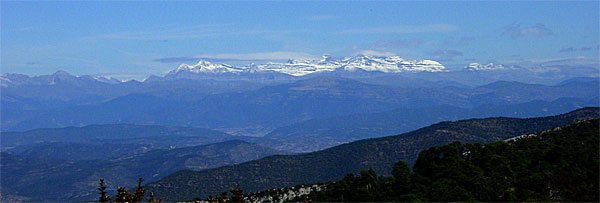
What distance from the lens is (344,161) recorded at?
15788 centimetres

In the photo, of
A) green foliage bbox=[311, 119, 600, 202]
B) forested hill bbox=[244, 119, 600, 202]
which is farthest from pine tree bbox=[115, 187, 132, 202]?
green foliage bbox=[311, 119, 600, 202]

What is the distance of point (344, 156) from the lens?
162875 millimetres

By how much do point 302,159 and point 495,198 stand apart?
4906 inches

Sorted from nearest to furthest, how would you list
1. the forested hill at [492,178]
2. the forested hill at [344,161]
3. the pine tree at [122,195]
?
1. the pine tree at [122,195]
2. the forested hill at [492,178]
3. the forested hill at [344,161]

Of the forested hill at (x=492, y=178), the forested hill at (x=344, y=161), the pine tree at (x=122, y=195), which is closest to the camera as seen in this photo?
the pine tree at (x=122, y=195)

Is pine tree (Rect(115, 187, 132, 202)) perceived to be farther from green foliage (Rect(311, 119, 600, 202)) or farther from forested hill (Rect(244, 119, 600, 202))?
green foliage (Rect(311, 119, 600, 202))

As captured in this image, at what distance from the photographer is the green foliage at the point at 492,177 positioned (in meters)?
44.0

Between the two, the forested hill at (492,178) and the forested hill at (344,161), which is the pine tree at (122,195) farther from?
the forested hill at (344,161)

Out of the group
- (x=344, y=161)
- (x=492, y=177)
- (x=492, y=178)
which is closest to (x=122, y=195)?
(x=492, y=178)

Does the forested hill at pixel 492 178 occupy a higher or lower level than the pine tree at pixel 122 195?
lower

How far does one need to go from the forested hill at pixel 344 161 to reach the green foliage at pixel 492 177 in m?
68.1

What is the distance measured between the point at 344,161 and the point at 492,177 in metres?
107

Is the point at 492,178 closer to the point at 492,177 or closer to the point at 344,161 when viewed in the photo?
the point at 492,177

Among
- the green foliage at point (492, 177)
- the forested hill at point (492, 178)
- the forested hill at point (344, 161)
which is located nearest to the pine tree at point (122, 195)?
the forested hill at point (492, 178)
